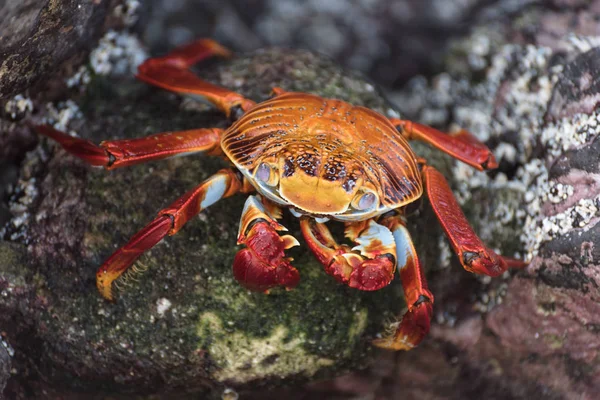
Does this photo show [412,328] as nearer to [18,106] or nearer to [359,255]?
[359,255]

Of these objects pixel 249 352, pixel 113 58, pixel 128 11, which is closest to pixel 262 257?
pixel 249 352

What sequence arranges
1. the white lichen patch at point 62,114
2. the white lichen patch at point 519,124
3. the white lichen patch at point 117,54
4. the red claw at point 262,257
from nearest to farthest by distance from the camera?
the red claw at point 262,257 → the white lichen patch at point 519,124 → the white lichen patch at point 62,114 → the white lichen patch at point 117,54

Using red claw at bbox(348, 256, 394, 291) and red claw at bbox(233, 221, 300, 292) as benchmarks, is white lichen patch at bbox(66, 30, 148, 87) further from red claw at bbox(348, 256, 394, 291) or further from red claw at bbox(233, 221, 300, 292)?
red claw at bbox(348, 256, 394, 291)

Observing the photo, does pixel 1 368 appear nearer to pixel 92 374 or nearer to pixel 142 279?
pixel 92 374

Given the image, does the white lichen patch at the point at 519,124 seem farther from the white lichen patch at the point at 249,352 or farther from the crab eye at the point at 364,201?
the white lichen patch at the point at 249,352

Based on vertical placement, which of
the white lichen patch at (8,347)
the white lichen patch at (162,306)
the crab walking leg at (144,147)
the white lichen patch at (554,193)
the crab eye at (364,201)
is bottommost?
the white lichen patch at (8,347)

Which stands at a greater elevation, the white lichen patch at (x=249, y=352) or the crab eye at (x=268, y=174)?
the crab eye at (x=268, y=174)

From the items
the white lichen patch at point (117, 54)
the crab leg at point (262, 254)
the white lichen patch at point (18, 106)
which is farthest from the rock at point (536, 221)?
the white lichen patch at point (18, 106)

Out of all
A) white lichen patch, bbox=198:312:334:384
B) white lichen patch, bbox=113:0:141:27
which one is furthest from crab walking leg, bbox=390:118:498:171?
white lichen patch, bbox=113:0:141:27
